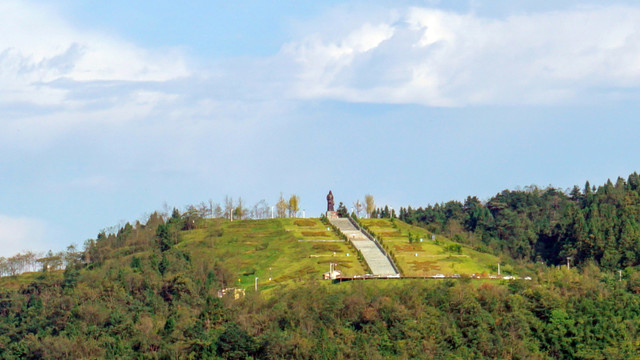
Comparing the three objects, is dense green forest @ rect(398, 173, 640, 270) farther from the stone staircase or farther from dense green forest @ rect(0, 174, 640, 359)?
the stone staircase

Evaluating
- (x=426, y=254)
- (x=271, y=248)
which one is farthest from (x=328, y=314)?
(x=271, y=248)

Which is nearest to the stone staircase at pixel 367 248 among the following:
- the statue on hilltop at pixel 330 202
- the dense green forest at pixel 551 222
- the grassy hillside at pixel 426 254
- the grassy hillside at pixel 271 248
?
the grassy hillside at pixel 426 254

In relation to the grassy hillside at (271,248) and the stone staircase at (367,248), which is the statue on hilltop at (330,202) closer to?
the stone staircase at (367,248)

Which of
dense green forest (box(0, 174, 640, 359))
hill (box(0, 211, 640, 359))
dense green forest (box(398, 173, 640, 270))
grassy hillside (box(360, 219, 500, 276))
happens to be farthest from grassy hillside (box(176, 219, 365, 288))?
dense green forest (box(398, 173, 640, 270))

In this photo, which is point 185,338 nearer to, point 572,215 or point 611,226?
point 611,226

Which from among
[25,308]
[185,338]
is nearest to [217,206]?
[25,308]

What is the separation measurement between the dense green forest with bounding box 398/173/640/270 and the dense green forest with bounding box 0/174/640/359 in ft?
0.98

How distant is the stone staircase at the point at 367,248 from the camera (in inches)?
2606

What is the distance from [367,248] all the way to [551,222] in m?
30.4

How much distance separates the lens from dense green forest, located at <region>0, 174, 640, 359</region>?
4841 centimetres

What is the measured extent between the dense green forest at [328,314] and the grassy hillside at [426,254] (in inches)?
167

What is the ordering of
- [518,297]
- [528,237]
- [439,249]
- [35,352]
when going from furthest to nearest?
[528,237] → [439,249] → [35,352] → [518,297]

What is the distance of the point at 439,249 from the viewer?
2938 inches

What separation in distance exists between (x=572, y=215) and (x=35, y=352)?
4802 cm
